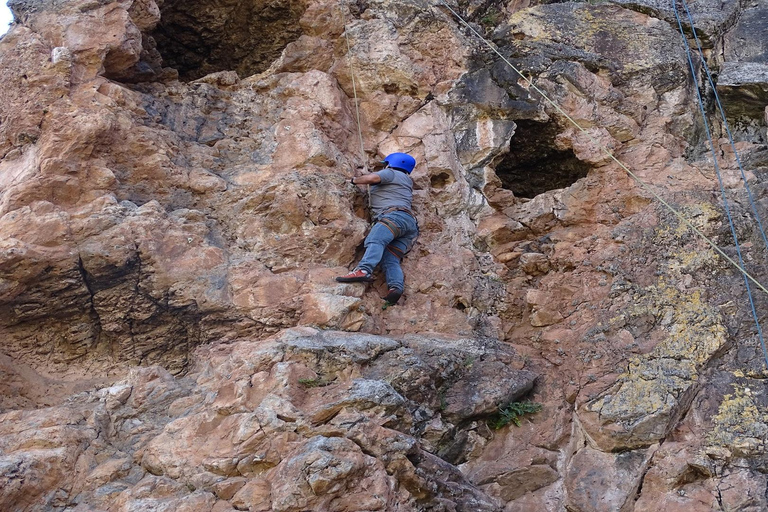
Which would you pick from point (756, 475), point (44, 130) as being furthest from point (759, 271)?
point (44, 130)

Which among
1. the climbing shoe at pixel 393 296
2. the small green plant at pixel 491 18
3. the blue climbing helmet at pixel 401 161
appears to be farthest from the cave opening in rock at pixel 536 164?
the climbing shoe at pixel 393 296

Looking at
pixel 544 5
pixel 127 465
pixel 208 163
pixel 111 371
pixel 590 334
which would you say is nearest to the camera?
pixel 127 465

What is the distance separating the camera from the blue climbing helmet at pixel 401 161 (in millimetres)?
7062

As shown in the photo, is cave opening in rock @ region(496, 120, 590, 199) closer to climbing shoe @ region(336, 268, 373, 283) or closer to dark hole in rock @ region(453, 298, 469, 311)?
dark hole in rock @ region(453, 298, 469, 311)

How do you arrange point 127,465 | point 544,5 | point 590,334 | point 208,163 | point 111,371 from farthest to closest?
point 544,5
point 208,163
point 590,334
point 111,371
point 127,465

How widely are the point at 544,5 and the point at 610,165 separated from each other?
2.40 metres

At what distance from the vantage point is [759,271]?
633cm

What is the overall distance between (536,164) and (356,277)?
2.94 meters

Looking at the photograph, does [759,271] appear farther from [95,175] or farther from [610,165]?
[95,175]

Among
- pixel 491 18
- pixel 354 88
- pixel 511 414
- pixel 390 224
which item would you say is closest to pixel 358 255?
pixel 390 224

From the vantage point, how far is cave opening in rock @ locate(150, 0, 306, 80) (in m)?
8.33

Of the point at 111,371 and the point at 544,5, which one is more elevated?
the point at 544,5

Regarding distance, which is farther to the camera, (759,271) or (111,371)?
(759,271)

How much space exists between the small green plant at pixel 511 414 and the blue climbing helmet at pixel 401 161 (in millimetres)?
2591
